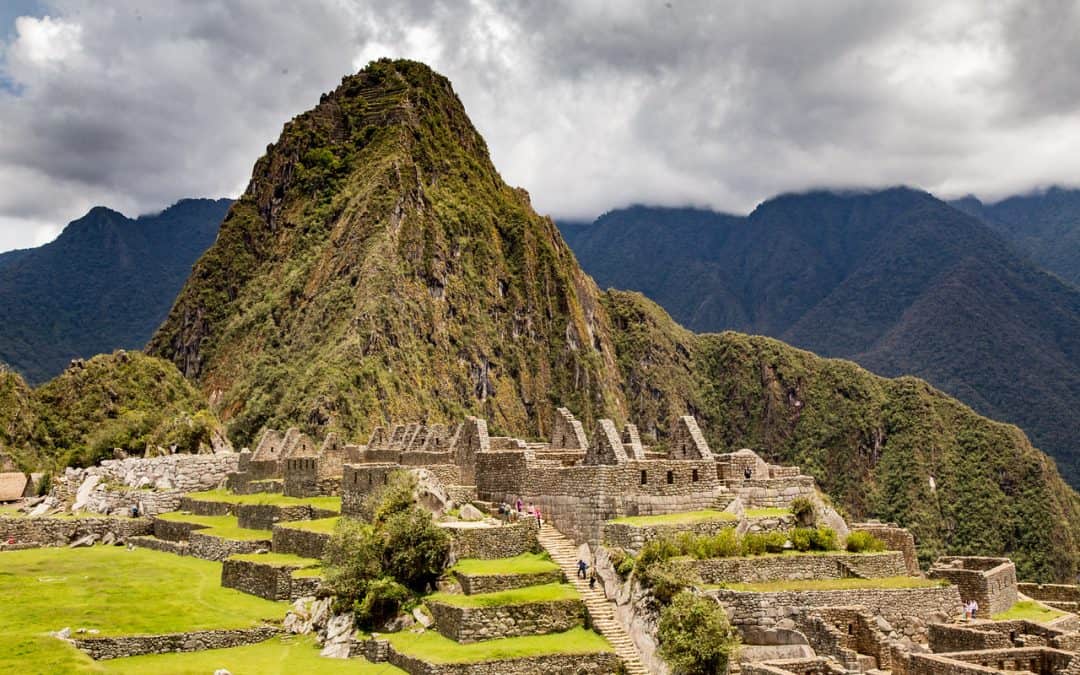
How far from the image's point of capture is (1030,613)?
2445 centimetres

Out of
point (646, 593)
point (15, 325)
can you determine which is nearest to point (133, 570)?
point (646, 593)

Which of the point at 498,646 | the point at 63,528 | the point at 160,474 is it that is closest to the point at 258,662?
the point at 498,646

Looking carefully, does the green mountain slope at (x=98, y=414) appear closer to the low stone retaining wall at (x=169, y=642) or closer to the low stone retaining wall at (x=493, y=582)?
the low stone retaining wall at (x=169, y=642)

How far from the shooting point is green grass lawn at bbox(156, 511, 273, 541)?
34875 mm

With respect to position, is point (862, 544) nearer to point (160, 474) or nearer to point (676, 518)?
point (676, 518)

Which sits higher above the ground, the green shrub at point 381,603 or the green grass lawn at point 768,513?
the green grass lawn at point 768,513

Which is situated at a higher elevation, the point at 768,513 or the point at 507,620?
the point at 768,513

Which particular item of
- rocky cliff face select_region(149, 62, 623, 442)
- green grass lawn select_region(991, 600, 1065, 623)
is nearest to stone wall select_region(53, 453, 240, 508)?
green grass lawn select_region(991, 600, 1065, 623)

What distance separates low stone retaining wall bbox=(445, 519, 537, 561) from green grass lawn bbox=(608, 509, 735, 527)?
2.58m

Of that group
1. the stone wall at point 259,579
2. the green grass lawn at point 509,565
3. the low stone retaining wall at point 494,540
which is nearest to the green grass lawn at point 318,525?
the stone wall at point 259,579

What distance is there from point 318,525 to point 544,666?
13584 mm

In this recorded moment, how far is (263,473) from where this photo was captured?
44.8 metres

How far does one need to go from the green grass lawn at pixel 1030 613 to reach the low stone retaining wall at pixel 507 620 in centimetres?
914

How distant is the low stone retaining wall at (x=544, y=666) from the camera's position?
19.4 meters
